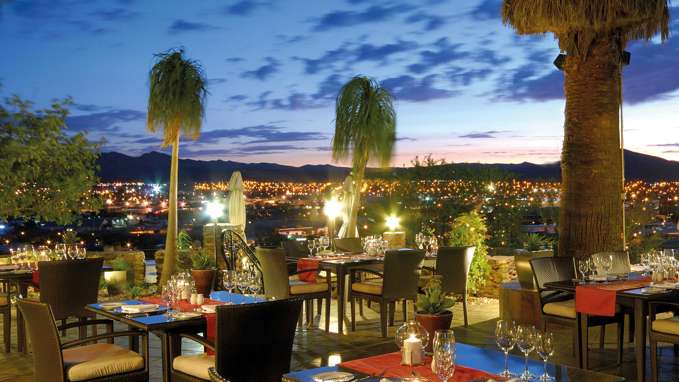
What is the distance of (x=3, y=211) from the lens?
1127 centimetres

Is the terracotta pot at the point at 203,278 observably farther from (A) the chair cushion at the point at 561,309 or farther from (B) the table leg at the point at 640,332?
(B) the table leg at the point at 640,332

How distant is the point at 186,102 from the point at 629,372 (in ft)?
25.5

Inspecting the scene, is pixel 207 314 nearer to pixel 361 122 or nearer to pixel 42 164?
pixel 361 122

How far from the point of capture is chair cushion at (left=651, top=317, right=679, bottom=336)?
5.22m

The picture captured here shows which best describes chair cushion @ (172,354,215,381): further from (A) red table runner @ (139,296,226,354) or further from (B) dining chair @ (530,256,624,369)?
(B) dining chair @ (530,256,624,369)

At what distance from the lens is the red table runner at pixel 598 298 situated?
559 cm

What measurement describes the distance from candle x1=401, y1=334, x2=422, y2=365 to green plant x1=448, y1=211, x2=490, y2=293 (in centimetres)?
719

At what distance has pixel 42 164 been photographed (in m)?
11.7

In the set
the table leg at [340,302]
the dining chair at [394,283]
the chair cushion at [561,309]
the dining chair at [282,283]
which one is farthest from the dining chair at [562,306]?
the dining chair at [282,283]

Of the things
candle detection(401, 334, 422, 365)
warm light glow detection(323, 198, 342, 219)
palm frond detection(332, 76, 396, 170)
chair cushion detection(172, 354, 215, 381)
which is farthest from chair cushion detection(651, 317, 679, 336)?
palm frond detection(332, 76, 396, 170)

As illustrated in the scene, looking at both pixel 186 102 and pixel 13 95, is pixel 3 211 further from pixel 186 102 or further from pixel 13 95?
pixel 186 102

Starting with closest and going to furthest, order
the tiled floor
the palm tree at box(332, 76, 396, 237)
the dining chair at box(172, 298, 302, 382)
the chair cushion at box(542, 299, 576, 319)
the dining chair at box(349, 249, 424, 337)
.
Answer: the dining chair at box(172, 298, 302, 382), the chair cushion at box(542, 299, 576, 319), the tiled floor, the dining chair at box(349, 249, 424, 337), the palm tree at box(332, 76, 396, 237)

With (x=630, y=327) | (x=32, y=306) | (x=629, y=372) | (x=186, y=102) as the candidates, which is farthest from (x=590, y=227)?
(x=186, y=102)

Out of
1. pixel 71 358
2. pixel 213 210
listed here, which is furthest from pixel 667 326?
pixel 213 210
